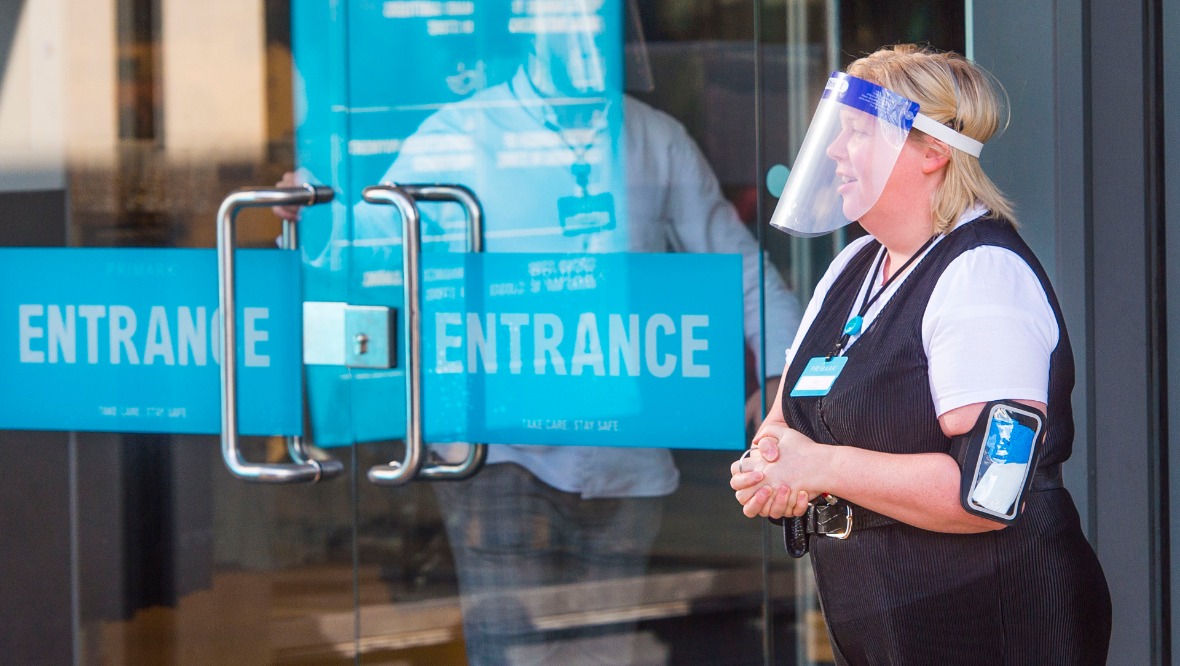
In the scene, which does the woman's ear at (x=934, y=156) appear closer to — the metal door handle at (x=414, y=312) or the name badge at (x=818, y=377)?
the name badge at (x=818, y=377)

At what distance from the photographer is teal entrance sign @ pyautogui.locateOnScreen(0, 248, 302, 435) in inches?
106

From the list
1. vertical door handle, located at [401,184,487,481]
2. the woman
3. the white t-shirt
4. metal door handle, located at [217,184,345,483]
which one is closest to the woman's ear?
the woman

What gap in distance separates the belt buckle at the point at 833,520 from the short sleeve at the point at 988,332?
7.8 inches

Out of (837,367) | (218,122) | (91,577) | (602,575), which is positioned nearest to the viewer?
(837,367)

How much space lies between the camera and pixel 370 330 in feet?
8.33

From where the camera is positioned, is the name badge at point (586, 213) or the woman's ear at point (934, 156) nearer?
the woman's ear at point (934, 156)

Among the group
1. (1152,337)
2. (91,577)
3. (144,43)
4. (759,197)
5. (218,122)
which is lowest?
(91,577)

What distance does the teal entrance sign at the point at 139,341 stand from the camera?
269cm

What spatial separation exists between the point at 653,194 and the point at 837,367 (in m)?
0.89

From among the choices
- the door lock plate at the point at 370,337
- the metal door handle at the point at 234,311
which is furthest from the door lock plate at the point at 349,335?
the metal door handle at the point at 234,311

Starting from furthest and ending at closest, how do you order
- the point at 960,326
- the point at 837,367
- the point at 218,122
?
the point at 218,122 → the point at 837,367 → the point at 960,326

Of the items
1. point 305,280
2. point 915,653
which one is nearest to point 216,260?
point 305,280

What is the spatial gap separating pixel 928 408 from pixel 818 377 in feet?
0.53

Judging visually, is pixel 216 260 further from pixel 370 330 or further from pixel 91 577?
pixel 91 577
